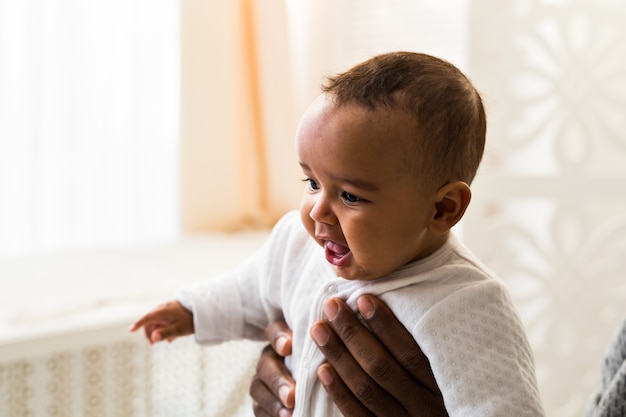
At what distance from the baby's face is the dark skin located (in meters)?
0.08

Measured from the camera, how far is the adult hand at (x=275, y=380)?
1073 mm

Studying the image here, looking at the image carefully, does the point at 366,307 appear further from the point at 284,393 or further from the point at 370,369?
the point at 284,393

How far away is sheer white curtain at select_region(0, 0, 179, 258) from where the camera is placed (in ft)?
5.42

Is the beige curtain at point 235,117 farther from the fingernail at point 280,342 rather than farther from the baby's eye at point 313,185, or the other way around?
the baby's eye at point 313,185

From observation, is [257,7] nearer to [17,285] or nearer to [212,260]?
[212,260]

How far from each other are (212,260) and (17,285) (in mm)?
455

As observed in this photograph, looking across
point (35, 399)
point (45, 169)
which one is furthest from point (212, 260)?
point (35, 399)

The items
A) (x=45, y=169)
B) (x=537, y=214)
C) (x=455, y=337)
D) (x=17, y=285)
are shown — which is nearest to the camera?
(x=455, y=337)

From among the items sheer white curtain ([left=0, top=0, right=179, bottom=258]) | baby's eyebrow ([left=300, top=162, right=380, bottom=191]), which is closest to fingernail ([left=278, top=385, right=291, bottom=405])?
baby's eyebrow ([left=300, top=162, right=380, bottom=191])

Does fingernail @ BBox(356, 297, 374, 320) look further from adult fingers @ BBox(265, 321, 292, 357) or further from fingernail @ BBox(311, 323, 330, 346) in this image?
adult fingers @ BBox(265, 321, 292, 357)

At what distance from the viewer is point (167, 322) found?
109cm

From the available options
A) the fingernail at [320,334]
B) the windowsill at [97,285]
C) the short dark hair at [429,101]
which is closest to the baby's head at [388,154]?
the short dark hair at [429,101]

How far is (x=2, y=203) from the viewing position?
166cm

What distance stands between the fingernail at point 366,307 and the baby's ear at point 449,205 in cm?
12
